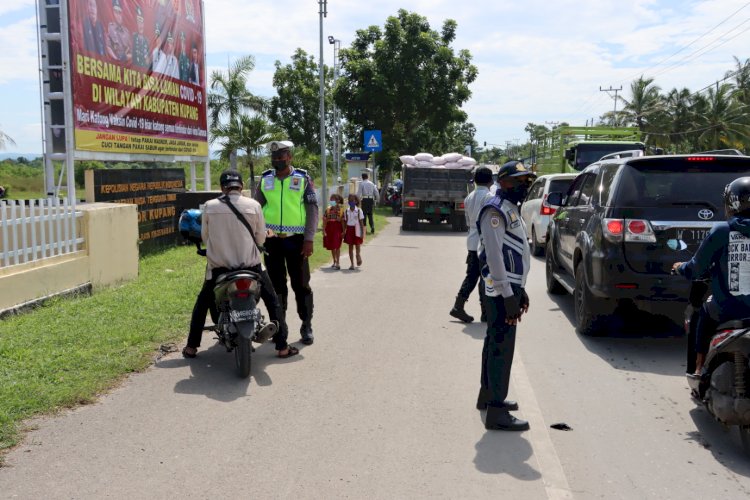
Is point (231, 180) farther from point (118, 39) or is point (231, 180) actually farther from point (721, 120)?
point (721, 120)

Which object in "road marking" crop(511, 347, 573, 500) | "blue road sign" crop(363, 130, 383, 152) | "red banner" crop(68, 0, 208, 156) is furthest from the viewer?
"blue road sign" crop(363, 130, 383, 152)

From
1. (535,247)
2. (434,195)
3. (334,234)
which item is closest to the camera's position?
(334,234)

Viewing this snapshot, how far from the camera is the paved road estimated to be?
13.0 feet

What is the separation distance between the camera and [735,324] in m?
4.50

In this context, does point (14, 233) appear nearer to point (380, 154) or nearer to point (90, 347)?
point (90, 347)

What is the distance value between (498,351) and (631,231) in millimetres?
2622

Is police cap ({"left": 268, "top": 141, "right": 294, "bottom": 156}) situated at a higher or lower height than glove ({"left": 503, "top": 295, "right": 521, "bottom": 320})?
higher

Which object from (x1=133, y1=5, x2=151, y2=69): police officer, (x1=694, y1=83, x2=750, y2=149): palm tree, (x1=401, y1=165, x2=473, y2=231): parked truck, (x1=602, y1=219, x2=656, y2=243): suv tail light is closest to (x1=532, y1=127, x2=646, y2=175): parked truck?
(x1=401, y1=165, x2=473, y2=231): parked truck

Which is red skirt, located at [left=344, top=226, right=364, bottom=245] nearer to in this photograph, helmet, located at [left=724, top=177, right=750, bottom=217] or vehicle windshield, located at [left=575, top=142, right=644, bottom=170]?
helmet, located at [left=724, top=177, right=750, bottom=217]

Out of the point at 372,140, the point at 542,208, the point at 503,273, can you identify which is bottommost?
the point at 503,273

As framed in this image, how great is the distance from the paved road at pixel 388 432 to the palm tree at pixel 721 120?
4891 cm

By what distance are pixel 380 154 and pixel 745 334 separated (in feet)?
109

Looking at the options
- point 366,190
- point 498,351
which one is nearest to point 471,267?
point 498,351

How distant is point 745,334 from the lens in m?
4.30
